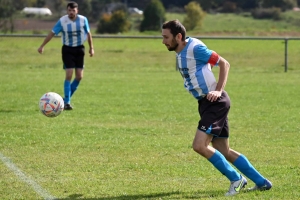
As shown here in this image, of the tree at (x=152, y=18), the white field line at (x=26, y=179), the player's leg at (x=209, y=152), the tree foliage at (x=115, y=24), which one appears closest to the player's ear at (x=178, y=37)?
the player's leg at (x=209, y=152)

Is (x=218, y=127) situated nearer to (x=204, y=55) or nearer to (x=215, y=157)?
(x=215, y=157)

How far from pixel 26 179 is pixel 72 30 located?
6139 millimetres

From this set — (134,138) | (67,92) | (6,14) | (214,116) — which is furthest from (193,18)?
(214,116)

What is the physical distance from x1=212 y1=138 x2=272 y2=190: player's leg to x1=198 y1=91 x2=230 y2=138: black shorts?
0.21 metres

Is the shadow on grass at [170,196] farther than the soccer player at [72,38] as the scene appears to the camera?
No

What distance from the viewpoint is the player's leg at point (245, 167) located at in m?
5.88

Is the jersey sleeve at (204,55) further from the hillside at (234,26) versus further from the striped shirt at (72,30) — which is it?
the hillside at (234,26)

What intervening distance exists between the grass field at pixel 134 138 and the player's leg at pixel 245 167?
118mm

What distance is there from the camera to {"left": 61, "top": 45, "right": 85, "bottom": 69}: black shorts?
39.8 ft

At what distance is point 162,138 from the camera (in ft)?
29.0

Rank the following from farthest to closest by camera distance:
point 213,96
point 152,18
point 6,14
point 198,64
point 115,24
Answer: point 152,18, point 115,24, point 6,14, point 198,64, point 213,96

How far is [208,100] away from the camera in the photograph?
5.75m

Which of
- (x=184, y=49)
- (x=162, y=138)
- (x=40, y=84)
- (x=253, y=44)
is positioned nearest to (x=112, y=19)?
(x=253, y=44)

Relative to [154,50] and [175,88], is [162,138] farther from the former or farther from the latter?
[154,50]
